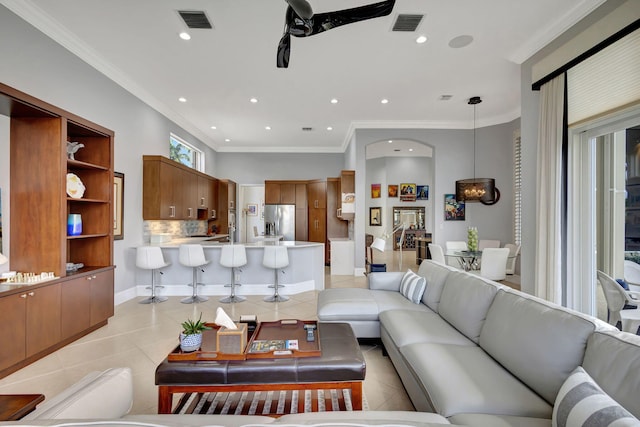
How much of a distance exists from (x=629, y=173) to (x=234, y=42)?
14.1 feet

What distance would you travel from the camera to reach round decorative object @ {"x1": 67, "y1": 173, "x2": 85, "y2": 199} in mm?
3316

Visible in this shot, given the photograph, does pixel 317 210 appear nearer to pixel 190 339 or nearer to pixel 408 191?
pixel 408 191

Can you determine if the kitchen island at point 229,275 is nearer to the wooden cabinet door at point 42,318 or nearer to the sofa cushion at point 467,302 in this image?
the wooden cabinet door at point 42,318

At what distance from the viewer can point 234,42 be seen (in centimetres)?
359

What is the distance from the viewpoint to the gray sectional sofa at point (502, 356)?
126cm

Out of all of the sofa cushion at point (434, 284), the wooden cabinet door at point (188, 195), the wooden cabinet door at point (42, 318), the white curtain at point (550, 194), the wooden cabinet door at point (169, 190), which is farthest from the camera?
the wooden cabinet door at point (188, 195)

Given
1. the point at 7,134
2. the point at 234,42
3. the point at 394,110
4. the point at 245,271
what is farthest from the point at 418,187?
the point at 7,134

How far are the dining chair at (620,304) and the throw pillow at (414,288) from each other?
1.61 m

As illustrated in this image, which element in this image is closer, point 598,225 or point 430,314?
point 430,314

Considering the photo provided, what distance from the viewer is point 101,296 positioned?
362cm

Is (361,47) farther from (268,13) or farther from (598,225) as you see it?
(598,225)

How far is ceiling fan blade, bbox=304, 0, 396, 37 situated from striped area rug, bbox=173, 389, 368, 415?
275 centimetres

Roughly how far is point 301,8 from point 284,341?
92.0 inches

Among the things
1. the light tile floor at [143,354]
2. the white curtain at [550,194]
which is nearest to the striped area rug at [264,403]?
the light tile floor at [143,354]
